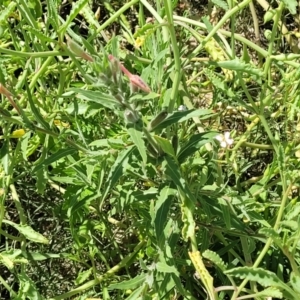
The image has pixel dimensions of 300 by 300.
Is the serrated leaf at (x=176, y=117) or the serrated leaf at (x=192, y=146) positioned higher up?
the serrated leaf at (x=176, y=117)

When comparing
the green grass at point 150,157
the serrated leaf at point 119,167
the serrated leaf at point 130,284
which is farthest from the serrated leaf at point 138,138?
the serrated leaf at point 130,284

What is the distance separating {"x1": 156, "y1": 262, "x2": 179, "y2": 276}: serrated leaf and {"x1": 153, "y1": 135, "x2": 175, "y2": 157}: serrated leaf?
1.02 feet

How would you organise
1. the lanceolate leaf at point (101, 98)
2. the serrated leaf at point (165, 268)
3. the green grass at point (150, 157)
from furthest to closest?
the serrated leaf at point (165, 268)
the green grass at point (150, 157)
the lanceolate leaf at point (101, 98)

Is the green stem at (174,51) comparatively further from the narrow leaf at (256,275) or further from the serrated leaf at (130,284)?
the serrated leaf at (130,284)

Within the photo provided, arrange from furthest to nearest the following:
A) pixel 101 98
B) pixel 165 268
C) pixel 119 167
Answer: pixel 165 268
pixel 119 167
pixel 101 98

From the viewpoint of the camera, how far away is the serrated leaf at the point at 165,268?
138 cm

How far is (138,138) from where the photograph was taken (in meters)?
1.14

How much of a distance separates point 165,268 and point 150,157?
0.95ft

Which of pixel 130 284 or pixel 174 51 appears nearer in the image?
pixel 174 51

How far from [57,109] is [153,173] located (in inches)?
13.9

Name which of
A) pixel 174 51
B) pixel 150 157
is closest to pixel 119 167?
pixel 150 157

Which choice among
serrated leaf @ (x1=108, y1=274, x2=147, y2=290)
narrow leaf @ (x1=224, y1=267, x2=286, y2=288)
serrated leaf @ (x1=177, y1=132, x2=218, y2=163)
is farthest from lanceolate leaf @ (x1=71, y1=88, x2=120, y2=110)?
serrated leaf @ (x1=108, y1=274, x2=147, y2=290)

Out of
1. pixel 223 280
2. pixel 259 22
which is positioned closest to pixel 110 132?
pixel 223 280

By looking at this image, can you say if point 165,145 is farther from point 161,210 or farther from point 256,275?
point 256,275
